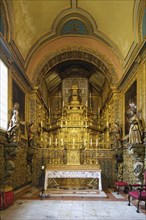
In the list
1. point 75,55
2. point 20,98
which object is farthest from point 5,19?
point 75,55

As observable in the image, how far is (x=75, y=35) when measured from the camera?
49.7ft

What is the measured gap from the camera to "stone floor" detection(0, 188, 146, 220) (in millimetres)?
7148

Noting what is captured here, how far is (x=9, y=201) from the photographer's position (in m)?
8.38

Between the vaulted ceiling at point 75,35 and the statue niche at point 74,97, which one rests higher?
the vaulted ceiling at point 75,35

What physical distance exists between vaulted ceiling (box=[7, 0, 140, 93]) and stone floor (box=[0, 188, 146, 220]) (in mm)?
6393

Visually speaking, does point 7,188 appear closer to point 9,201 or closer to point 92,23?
point 9,201

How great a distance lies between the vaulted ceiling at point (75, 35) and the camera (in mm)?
11562

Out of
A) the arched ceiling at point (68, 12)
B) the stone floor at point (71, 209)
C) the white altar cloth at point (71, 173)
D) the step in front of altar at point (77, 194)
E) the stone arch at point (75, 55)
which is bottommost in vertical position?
the step in front of altar at point (77, 194)

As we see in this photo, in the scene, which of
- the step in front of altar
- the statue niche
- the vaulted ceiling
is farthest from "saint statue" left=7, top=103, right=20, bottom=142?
the statue niche

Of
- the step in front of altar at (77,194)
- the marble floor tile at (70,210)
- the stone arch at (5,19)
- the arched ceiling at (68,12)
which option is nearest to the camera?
the marble floor tile at (70,210)

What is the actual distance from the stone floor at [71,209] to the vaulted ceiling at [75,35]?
6393 millimetres

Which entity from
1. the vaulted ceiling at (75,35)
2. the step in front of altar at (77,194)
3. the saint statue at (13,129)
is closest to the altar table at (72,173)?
the step in front of altar at (77,194)

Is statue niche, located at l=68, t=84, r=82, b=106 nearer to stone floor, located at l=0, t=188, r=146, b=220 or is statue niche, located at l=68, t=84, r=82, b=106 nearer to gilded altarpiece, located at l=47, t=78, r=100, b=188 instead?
gilded altarpiece, located at l=47, t=78, r=100, b=188

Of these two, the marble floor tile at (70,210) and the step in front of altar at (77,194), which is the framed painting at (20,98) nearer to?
the step in front of altar at (77,194)
